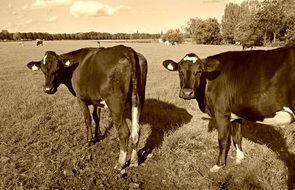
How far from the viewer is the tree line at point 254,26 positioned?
41231mm

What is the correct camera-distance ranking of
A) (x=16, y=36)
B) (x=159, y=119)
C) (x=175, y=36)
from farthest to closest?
(x=16, y=36) < (x=175, y=36) < (x=159, y=119)

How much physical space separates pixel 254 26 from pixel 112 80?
221 ft

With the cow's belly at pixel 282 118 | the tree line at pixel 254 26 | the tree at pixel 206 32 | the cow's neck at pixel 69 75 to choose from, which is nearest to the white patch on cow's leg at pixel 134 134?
the cow's neck at pixel 69 75

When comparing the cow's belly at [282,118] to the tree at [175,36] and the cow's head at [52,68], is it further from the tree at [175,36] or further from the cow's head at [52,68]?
the tree at [175,36]

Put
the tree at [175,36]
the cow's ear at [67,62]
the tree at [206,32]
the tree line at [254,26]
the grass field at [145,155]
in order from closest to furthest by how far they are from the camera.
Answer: the grass field at [145,155]
the cow's ear at [67,62]
the tree line at [254,26]
the tree at [206,32]
the tree at [175,36]

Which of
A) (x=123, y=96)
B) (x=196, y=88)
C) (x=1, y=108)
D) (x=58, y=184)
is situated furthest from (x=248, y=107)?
(x=1, y=108)

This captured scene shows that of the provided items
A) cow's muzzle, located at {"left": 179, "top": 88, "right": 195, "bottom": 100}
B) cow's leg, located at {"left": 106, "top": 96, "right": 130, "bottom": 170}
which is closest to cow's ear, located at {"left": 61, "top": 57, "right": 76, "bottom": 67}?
cow's leg, located at {"left": 106, "top": 96, "right": 130, "bottom": 170}

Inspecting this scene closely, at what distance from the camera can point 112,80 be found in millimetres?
6406

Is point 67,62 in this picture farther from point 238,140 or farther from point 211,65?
point 238,140

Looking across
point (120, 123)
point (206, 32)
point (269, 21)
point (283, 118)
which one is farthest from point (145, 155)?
point (206, 32)

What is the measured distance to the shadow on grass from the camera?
7.77 metres

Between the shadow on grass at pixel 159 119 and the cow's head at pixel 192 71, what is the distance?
72.4 inches

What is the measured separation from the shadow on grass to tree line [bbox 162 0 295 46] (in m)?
20.0

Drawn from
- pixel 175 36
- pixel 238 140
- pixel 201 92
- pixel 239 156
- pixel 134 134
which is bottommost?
pixel 175 36
